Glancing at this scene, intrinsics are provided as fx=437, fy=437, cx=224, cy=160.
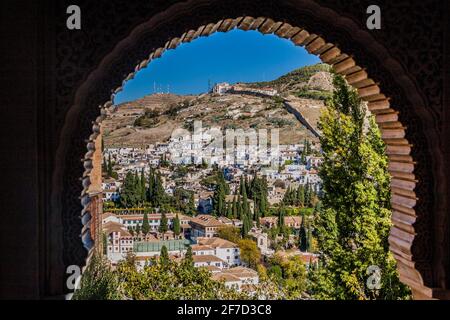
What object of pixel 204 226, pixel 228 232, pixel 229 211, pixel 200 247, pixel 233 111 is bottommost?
pixel 200 247

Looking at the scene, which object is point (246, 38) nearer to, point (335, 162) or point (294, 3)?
point (335, 162)

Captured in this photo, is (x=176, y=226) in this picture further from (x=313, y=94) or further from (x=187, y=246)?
(x=313, y=94)

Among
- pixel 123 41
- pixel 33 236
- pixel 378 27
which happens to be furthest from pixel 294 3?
Result: pixel 33 236

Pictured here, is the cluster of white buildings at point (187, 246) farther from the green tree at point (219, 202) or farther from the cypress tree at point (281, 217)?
the cypress tree at point (281, 217)

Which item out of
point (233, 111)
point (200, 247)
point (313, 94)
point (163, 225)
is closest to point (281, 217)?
point (200, 247)

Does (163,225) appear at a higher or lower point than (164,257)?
higher

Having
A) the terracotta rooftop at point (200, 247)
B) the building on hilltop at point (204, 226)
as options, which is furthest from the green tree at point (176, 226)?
the terracotta rooftop at point (200, 247)
